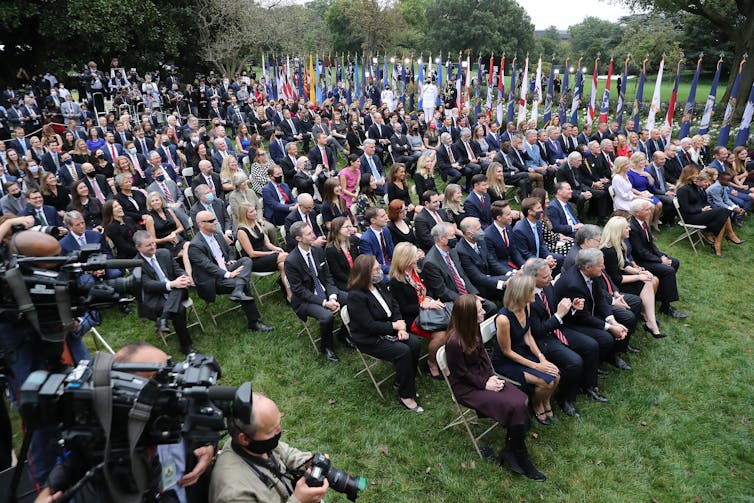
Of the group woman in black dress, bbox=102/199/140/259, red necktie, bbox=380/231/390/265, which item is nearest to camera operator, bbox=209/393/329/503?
red necktie, bbox=380/231/390/265

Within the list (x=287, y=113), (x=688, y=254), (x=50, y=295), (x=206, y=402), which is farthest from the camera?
(x=287, y=113)

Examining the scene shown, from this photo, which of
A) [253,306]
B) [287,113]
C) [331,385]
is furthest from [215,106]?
[331,385]

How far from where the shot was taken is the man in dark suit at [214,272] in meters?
6.23

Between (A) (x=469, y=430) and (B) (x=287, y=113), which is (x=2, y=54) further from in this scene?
(A) (x=469, y=430)

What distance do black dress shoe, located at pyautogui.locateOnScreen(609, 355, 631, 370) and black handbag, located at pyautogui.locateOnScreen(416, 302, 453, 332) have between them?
2.12m

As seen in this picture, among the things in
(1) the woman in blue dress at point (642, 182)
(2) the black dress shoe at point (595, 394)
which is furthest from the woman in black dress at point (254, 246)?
(1) the woman in blue dress at point (642, 182)

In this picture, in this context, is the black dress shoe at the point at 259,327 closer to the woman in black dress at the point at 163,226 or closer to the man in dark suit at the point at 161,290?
the man in dark suit at the point at 161,290

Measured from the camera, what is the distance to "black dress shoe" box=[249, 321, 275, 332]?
647 centimetres

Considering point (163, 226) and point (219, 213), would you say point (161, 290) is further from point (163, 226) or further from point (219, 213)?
point (219, 213)

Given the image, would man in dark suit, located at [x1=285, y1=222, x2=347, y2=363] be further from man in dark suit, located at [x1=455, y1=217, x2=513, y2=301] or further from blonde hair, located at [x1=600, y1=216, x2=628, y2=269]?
blonde hair, located at [x1=600, y1=216, x2=628, y2=269]

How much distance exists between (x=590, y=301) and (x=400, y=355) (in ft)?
7.41

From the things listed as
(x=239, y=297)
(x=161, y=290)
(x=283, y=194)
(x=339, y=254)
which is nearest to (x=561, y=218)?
(x=339, y=254)

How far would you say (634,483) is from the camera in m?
4.18

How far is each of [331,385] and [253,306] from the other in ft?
5.71
